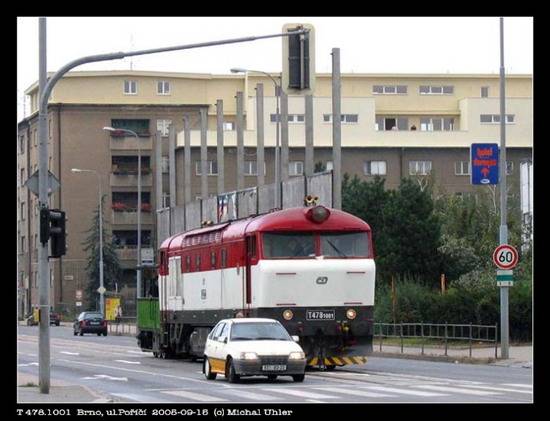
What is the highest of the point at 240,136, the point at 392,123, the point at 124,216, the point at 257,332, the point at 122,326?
the point at 392,123

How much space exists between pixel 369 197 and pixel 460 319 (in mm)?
28215

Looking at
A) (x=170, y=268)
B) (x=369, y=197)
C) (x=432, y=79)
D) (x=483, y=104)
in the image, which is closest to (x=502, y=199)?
(x=170, y=268)

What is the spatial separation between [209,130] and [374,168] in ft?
40.9

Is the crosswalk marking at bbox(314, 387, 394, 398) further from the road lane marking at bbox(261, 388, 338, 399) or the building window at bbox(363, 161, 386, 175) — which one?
the building window at bbox(363, 161, 386, 175)

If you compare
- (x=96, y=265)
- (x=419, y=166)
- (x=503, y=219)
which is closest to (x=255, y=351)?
(x=503, y=219)

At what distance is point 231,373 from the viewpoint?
94.5ft

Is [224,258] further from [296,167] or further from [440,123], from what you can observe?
[440,123]

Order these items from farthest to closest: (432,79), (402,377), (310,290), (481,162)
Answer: (432,79), (481,162), (310,290), (402,377)

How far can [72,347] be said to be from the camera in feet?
193

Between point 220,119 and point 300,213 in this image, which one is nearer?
point 300,213

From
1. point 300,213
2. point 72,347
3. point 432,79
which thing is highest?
point 432,79

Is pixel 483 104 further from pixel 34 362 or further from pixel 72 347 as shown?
pixel 34 362

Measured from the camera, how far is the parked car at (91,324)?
81312 millimetres

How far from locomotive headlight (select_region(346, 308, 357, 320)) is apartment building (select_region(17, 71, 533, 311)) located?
65.8 metres
